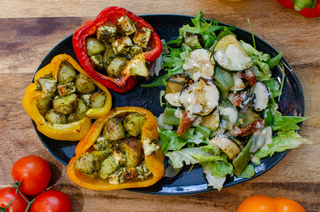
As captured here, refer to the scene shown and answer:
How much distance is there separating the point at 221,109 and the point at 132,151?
80 centimetres

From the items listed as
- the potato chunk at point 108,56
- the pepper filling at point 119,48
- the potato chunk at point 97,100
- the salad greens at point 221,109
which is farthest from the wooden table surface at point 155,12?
the potato chunk at point 97,100

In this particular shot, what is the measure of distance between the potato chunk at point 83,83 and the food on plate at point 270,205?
166cm

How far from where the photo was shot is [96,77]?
219cm

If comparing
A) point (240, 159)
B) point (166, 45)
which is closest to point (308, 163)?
point (240, 159)

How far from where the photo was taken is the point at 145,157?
2.09 metres

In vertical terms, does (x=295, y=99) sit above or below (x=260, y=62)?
below

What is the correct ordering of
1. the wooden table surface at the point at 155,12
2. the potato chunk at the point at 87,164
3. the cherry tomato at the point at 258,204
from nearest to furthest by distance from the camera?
the potato chunk at the point at 87,164 → the cherry tomato at the point at 258,204 → the wooden table surface at the point at 155,12

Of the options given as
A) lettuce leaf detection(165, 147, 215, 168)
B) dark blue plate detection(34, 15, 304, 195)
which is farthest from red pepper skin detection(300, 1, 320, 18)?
lettuce leaf detection(165, 147, 215, 168)

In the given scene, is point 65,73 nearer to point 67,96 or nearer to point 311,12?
point 67,96

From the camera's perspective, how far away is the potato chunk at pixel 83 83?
220 cm

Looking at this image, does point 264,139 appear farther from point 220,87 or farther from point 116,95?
point 116,95

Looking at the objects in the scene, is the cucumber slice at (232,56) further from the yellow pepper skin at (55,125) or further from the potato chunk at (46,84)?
the potato chunk at (46,84)

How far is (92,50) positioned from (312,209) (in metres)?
2.38

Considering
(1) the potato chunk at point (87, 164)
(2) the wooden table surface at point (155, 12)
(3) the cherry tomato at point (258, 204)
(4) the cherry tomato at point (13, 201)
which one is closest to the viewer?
(1) the potato chunk at point (87, 164)
